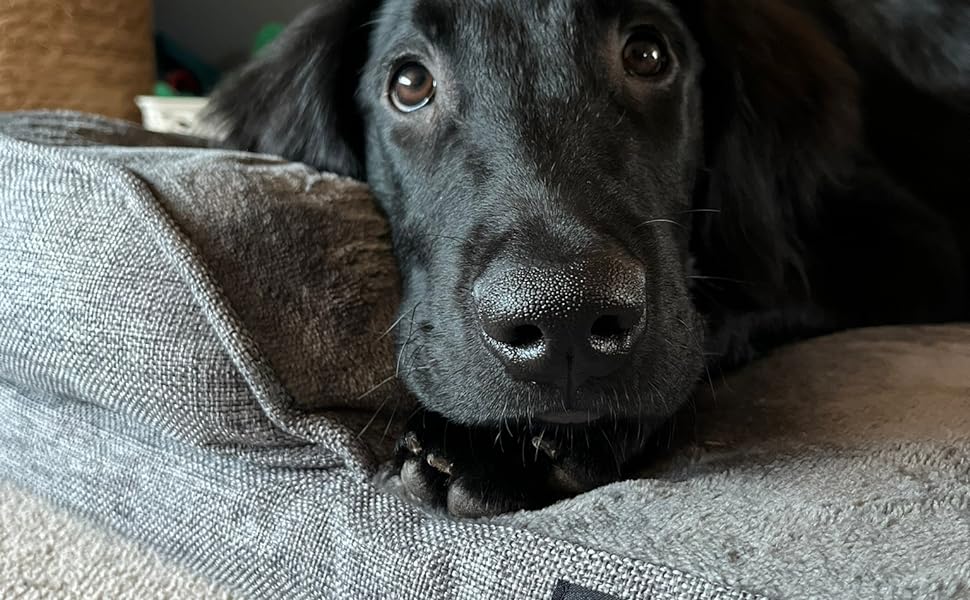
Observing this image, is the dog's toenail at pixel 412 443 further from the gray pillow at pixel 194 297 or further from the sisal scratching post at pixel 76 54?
the sisal scratching post at pixel 76 54

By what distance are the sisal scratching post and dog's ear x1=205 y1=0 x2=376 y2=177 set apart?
1.44 metres

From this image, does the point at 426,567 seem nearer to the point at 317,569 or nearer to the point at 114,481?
the point at 317,569

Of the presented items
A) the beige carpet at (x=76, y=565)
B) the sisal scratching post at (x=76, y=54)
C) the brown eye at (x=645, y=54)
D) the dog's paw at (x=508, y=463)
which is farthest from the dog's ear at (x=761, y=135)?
the sisal scratching post at (x=76, y=54)

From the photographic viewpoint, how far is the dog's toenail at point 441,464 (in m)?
0.83

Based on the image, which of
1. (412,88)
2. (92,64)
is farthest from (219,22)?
(412,88)

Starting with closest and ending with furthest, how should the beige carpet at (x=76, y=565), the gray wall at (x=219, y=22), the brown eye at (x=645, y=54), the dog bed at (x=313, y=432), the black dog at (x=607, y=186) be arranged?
the dog bed at (x=313, y=432), the black dog at (x=607, y=186), the beige carpet at (x=76, y=565), the brown eye at (x=645, y=54), the gray wall at (x=219, y=22)

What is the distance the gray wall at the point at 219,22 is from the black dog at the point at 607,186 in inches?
82.9

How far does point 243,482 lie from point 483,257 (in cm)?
34

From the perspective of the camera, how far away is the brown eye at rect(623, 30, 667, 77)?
110 cm

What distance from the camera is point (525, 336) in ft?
2.45

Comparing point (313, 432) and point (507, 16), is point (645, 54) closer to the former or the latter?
point (507, 16)

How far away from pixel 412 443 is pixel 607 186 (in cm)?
34

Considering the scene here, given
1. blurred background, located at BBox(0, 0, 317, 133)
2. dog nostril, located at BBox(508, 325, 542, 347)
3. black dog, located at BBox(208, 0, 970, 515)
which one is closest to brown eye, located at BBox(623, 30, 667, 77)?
black dog, located at BBox(208, 0, 970, 515)

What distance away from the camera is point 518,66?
1.01 meters
